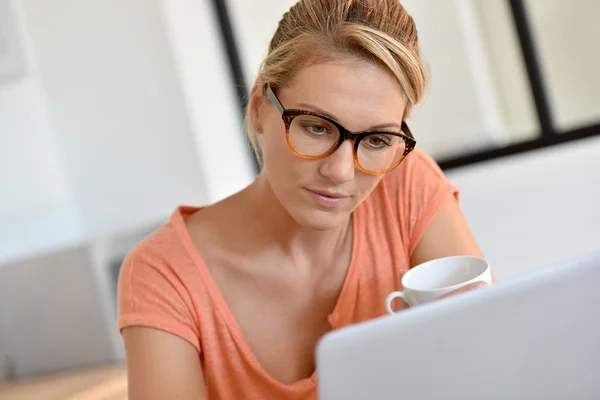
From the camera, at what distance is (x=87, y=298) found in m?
3.15

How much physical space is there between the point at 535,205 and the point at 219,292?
6.62ft

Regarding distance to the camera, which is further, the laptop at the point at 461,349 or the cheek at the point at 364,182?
the cheek at the point at 364,182

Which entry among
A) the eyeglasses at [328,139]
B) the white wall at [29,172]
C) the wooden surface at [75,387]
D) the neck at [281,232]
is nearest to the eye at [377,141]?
the eyeglasses at [328,139]

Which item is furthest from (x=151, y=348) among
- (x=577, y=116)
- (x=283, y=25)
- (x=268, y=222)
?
(x=577, y=116)

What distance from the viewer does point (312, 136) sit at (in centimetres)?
98

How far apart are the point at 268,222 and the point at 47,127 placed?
2.80 meters

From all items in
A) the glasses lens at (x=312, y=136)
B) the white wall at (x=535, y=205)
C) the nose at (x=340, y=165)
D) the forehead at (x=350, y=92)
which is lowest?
the white wall at (x=535, y=205)

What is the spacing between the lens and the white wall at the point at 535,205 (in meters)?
2.69

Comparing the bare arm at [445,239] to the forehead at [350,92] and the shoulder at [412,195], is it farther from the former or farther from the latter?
the forehead at [350,92]

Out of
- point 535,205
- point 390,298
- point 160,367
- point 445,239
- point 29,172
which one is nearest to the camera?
point 390,298

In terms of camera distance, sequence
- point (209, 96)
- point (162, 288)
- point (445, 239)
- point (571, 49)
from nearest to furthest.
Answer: point (162, 288) → point (445, 239) → point (209, 96) → point (571, 49)

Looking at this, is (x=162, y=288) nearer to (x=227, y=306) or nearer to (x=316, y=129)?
(x=227, y=306)

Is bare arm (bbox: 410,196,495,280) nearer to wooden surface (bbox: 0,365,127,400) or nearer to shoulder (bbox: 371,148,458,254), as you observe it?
shoulder (bbox: 371,148,458,254)

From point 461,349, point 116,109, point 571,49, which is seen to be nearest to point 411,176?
point 461,349
